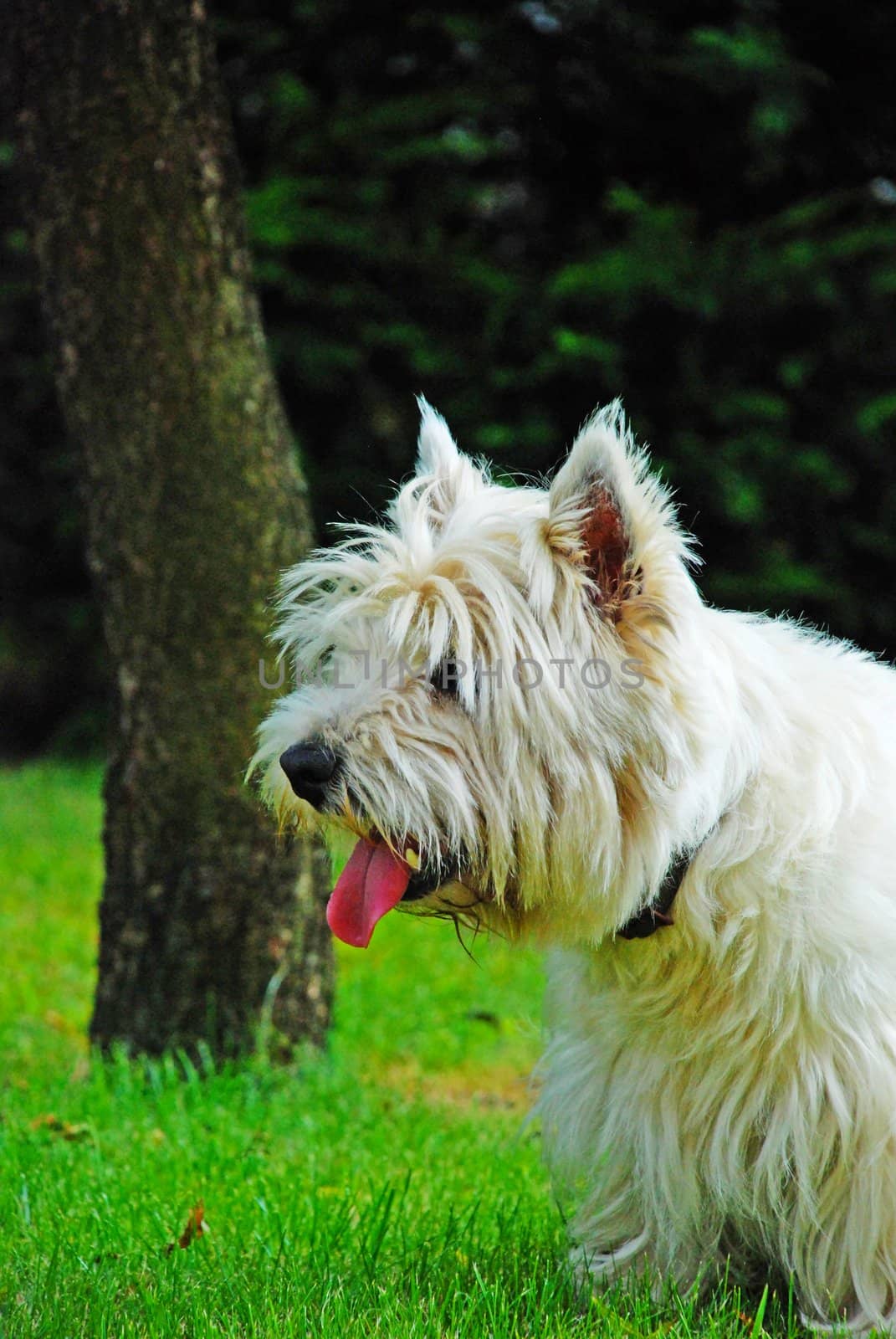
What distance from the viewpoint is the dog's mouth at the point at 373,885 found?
2637 millimetres

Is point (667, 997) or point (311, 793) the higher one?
point (311, 793)

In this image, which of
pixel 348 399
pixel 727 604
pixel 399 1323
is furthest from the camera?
pixel 348 399

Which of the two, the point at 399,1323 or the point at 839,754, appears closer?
the point at 399,1323

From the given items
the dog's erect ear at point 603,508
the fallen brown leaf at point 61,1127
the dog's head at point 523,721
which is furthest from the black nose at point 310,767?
the fallen brown leaf at point 61,1127

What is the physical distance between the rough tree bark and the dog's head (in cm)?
152

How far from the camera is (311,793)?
2.63 metres

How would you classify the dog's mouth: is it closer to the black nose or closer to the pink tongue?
the pink tongue

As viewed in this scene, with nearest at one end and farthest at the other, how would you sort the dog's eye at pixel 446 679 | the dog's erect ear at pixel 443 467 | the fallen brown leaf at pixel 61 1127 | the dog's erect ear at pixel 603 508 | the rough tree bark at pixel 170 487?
the dog's erect ear at pixel 603 508 → the dog's eye at pixel 446 679 → the dog's erect ear at pixel 443 467 → the fallen brown leaf at pixel 61 1127 → the rough tree bark at pixel 170 487

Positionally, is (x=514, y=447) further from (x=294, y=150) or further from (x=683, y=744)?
(x=683, y=744)

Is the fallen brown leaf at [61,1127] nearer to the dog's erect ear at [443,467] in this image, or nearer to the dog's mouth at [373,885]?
the dog's mouth at [373,885]

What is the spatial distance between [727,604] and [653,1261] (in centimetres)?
608

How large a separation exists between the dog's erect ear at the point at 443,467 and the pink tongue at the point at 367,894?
750mm

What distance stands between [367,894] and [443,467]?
36.7 inches

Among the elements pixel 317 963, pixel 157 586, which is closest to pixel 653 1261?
pixel 317 963
